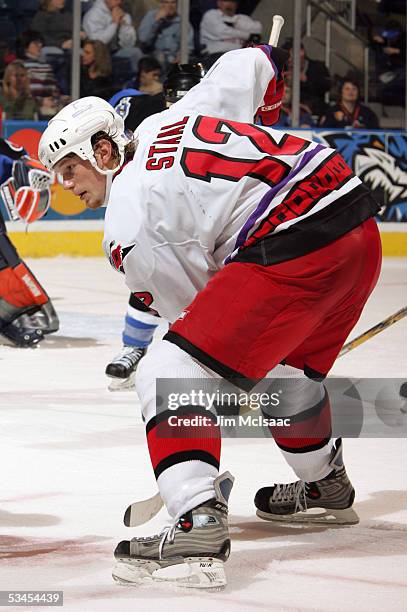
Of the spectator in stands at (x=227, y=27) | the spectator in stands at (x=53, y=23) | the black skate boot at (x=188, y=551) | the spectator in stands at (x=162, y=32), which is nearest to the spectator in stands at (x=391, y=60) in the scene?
the spectator in stands at (x=227, y=27)

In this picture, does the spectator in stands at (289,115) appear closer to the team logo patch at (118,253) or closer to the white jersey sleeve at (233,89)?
the white jersey sleeve at (233,89)

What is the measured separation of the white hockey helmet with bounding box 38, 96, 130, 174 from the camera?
2383 millimetres

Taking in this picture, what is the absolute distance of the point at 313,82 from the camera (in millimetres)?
9750

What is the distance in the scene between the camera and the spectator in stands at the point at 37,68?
29.5 feet

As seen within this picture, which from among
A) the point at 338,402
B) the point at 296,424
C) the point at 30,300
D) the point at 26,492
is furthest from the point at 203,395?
the point at 30,300

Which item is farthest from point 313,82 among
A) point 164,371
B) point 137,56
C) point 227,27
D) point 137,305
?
point 164,371

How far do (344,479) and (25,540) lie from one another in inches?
26.9

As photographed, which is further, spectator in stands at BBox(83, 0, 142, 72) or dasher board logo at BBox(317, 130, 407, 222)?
dasher board logo at BBox(317, 130, 407, 222)

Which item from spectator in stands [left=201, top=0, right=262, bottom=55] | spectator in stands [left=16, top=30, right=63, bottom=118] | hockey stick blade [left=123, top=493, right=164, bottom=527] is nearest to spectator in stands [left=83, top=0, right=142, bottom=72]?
spectator in stands [left=16, top=30, right=63, bottom=118]

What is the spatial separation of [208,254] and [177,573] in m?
0.56

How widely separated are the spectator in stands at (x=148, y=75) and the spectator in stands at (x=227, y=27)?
44cm

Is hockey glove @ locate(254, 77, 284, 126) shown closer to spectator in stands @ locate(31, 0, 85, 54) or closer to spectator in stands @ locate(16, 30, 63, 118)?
spectator in stands @ locate(16, 30, 63, 118)

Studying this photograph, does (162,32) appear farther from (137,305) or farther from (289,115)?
(137,305)

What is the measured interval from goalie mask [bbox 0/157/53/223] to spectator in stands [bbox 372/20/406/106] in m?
4.98
